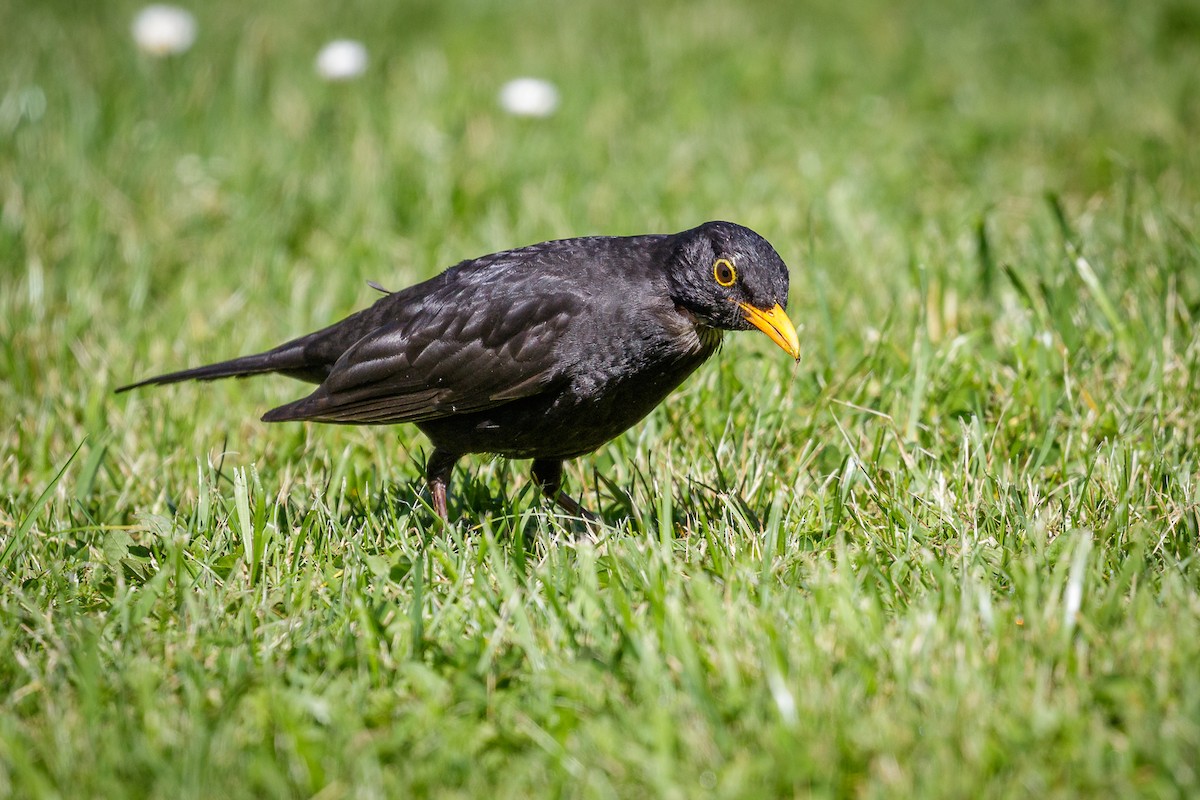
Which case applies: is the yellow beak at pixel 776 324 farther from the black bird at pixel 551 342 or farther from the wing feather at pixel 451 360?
the wing feather at pixel 451 360

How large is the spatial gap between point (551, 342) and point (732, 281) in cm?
64

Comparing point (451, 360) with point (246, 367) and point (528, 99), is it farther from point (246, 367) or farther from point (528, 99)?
point (528, 99)

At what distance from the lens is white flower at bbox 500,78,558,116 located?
7.53 metres

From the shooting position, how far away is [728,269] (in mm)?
3635

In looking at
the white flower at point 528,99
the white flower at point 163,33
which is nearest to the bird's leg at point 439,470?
the white flower at point 528,99

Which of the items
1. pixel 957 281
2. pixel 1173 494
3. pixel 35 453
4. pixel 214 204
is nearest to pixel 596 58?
pixel 214 204

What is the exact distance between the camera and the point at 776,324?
357 centimetres

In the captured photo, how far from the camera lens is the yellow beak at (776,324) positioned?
3535mm

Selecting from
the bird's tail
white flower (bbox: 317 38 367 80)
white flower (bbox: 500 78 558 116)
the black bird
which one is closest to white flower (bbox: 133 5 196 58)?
white flower (bbox: 317 38 367 80)

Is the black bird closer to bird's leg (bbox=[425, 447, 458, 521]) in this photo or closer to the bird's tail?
bird's leg (bbox=[425, 447, 458, 521])

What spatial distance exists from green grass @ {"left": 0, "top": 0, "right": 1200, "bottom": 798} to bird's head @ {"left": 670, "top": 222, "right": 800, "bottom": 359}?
0.56 metres

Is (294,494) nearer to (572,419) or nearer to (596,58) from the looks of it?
(572,419)

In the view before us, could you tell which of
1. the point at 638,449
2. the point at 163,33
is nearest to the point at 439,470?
the point at 638,449

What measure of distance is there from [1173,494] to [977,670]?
137 centimetres
